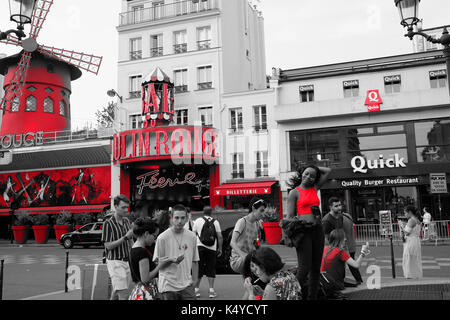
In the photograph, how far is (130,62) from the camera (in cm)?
2708

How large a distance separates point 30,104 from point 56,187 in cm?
706

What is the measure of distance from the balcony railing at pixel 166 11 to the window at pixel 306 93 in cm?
772

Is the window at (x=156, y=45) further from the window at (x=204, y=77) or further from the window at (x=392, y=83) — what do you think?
the window at (x=392, y=83)

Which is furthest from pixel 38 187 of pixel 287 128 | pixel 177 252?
pixel 177 252

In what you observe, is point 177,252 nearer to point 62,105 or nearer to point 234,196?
point 234,196

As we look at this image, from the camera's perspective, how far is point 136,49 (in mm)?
27641

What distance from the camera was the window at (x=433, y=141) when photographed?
69.6ft

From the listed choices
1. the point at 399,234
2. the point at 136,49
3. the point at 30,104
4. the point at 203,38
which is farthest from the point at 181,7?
the point at 399,234

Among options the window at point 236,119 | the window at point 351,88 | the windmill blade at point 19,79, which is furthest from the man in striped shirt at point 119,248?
the windmill blade at point 19,79

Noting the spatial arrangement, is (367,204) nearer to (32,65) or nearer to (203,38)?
(203,38)

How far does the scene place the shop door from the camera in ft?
71.7

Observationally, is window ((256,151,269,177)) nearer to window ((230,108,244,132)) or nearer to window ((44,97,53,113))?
window ((230,108,244,132))

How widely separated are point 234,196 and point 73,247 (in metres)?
8.95
